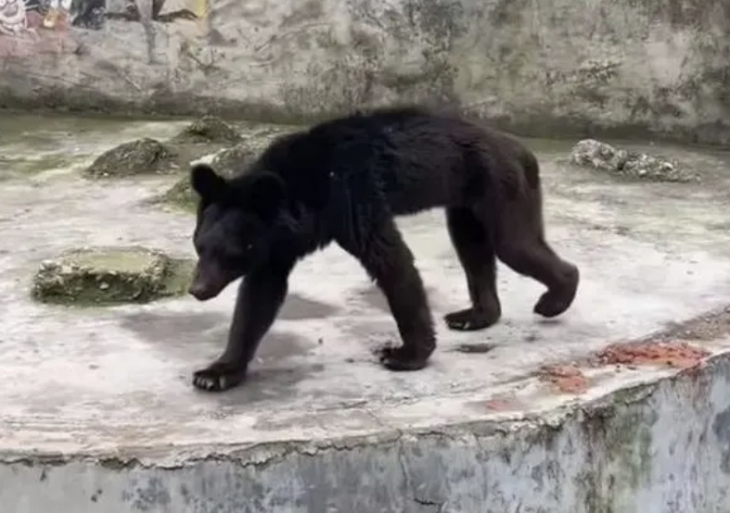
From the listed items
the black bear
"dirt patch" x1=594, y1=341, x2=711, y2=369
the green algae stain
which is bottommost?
the green algae stain

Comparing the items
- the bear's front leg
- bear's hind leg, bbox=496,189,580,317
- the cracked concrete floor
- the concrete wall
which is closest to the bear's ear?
the bear's front leg

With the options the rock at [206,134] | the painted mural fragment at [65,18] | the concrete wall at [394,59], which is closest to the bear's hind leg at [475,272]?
the rock at [206,134]

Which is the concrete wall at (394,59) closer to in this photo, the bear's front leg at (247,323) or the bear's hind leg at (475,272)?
the bear's hind leg at (475,272)

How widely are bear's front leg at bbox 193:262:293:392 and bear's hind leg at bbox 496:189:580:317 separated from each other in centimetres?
79

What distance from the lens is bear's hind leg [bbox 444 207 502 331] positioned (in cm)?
482

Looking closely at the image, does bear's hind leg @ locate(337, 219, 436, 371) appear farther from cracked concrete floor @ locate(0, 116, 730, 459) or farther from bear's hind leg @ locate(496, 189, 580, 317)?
bear's hind leg @ locate(496, 189, 580, 317)

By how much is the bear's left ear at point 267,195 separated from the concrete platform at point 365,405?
1.83ft

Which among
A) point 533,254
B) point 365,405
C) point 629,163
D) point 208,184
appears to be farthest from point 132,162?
point 365,405

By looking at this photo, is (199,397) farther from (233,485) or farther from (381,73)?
(381,73)

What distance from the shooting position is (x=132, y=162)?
738 centimetres

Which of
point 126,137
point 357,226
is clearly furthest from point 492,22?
point 357,226

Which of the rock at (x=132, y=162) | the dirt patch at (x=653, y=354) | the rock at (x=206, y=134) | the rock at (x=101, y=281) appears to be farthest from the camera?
the rock at (x=206, y=134)

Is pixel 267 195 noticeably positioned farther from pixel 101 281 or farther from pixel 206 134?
pixel 206 134

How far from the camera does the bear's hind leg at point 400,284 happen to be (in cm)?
423
